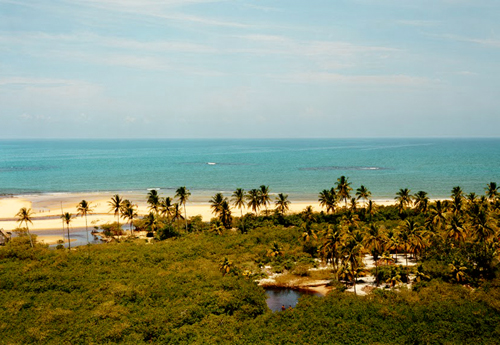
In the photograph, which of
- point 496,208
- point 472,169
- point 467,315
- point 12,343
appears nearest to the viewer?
point 12,343

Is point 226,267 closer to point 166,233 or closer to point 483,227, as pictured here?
point 166,233

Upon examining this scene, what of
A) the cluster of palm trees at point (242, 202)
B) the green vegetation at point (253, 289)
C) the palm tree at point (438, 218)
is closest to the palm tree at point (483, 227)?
the green vegetation at point (253, 289)

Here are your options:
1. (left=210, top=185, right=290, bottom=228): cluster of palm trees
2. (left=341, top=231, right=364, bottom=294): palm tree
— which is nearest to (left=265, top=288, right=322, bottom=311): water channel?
(left=341, top=231, right=364, bottom=294): palm tree

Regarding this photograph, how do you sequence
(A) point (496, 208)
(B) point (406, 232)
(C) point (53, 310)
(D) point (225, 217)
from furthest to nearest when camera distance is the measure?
(D) point (225, 217) → (A) point (496, 208) → (B) point (406, 232) → (C) point (53, 310)

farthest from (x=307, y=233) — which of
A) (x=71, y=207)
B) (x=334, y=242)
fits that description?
(x=71, y=207)

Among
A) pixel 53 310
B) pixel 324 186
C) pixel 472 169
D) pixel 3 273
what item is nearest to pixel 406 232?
pixel 53 310

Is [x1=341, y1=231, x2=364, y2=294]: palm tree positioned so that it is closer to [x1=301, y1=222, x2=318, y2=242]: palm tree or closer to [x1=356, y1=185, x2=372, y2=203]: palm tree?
[x1=301, y1=222, x2=318, y2=242]: palm tree

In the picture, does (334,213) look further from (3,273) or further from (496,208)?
(3,273)
